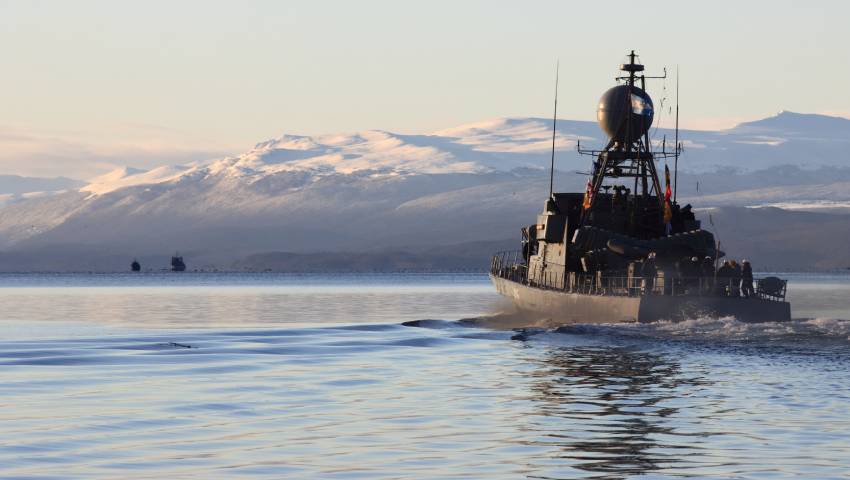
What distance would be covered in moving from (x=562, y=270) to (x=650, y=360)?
25.3 m

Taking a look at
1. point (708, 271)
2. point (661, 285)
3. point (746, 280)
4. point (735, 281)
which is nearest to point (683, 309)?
point (661, 285)

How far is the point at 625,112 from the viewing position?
7669 cm

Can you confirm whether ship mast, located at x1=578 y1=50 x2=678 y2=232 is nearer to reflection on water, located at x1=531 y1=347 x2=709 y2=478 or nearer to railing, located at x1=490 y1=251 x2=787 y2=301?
railing, located at x1=490 y1=251 x2=787 y2=301

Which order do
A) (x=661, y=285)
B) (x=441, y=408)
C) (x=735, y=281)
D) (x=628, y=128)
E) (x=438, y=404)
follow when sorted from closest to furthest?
(x=441, y=408), (x=438, y=404), (x=735, y=281), (x=661, y=285), (x=628, y=128)

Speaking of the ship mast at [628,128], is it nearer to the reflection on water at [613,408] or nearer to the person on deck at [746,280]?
the person on deck at [746,280]

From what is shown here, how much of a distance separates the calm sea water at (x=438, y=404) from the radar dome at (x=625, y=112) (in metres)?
21.2

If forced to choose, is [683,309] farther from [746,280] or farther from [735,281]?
[746,280]

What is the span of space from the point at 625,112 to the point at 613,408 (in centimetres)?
4649

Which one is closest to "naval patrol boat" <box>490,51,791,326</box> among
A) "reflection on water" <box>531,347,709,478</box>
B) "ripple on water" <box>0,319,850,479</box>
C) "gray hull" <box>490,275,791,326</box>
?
"gray hull" <box>490,275,791,326</box>

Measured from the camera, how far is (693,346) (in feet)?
160

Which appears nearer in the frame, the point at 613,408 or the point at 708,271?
the point at 613,408

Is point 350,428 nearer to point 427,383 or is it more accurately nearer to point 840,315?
point 427,383

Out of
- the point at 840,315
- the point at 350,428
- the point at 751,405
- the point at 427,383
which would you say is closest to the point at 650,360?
the point at 427,383

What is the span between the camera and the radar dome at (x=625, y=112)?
76500 millimetres
